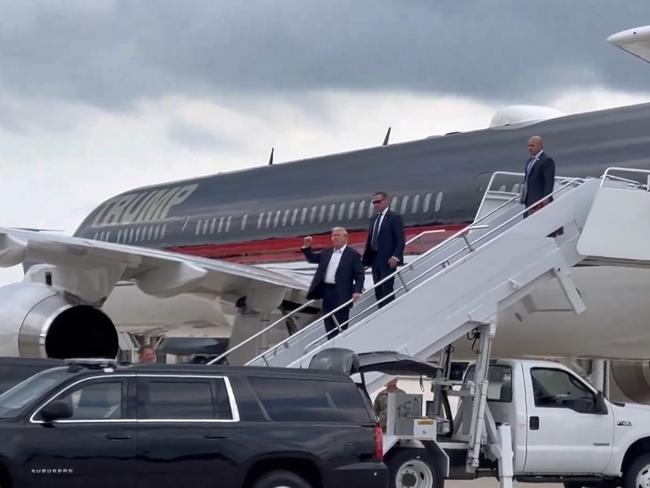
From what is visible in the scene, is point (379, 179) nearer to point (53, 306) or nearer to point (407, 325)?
point (53, 306)

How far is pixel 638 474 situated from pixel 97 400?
6411mm

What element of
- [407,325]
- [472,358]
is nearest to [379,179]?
[472,358]

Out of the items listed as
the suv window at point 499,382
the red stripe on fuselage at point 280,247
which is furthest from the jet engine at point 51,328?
the suv window at point 499,382

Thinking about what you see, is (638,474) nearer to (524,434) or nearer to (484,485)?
(524,434)

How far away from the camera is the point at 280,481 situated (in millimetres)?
10617

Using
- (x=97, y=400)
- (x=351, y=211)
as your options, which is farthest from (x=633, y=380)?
(x=97, y=400)

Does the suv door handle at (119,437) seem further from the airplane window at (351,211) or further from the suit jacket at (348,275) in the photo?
the airplane window at (351,211)

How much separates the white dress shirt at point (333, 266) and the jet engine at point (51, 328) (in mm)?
3417

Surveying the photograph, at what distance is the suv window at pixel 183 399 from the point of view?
34.4 feet

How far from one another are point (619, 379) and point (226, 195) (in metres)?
8.11

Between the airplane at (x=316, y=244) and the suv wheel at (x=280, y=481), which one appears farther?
the airplane at (x=316, y=244)

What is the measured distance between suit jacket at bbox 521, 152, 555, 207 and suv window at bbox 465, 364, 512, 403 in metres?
1.89

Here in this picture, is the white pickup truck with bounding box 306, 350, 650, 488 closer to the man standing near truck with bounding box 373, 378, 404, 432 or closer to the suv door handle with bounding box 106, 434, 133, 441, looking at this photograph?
the man standing near truck with bounding box 373, 378, 404, 432

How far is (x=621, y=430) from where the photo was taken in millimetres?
14133
